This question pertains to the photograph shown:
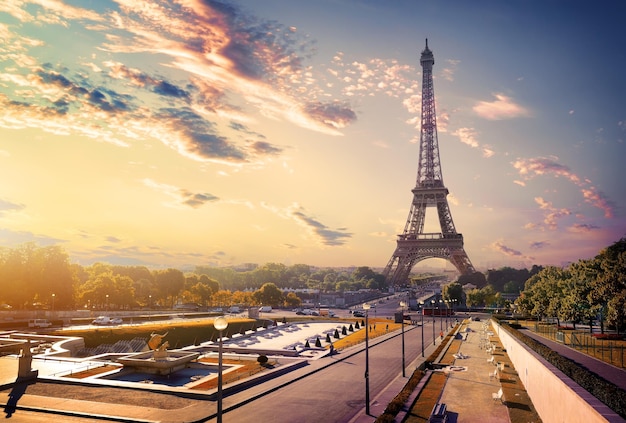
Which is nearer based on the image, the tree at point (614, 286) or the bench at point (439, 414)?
the bench at point (439, 414)

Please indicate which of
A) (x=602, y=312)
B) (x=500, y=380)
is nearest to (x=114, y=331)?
(x=500, y=380)

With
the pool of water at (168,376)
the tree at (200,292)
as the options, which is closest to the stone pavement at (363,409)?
the pool of water at (168,376)

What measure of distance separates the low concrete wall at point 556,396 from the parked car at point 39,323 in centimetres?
6406

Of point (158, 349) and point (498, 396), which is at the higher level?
point (158, 349)

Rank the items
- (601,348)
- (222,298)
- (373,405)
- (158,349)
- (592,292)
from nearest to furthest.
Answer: (373,405), (158,349), (601,348), (592,292), (222,298)

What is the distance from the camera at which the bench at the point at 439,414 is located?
2598 centimetres

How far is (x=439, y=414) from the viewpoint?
26.7 metres

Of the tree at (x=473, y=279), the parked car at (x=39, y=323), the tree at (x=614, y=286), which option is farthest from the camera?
the tree at (x=473, y=279)

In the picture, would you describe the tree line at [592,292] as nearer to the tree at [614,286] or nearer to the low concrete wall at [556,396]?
the tree at [614,286]

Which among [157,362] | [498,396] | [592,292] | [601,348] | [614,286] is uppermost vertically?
[614,286]

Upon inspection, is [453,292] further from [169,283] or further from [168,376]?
[168,376]

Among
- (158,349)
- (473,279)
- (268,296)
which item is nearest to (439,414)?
(158,349)

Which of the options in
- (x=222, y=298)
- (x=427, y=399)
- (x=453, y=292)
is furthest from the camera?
(x=222, y=298)

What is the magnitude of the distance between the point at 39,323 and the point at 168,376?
1550 inches
